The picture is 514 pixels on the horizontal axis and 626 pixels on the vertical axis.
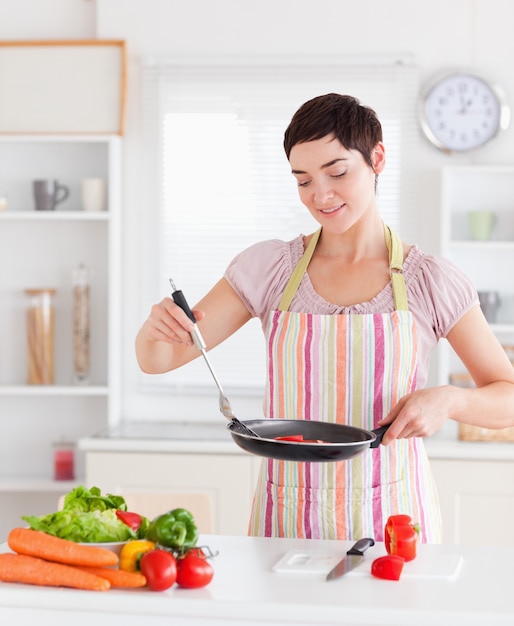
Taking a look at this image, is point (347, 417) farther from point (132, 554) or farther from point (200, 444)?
point (200, 444)

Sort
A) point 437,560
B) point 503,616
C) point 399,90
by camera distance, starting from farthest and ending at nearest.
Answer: point 399,90 < point 437,560 < point 503,616

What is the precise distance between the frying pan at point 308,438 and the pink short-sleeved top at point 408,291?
28 centimetres

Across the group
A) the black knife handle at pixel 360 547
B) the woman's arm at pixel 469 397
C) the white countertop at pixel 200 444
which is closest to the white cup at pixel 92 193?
the white countertop at pixel 200 444

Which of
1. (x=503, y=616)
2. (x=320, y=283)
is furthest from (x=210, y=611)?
(x=320, y=283)

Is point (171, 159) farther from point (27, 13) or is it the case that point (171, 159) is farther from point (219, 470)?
point (219, 470)

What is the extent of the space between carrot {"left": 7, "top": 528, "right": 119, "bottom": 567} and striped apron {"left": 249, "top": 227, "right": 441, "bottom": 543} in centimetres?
53

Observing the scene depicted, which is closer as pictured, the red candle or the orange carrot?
the orange carrot

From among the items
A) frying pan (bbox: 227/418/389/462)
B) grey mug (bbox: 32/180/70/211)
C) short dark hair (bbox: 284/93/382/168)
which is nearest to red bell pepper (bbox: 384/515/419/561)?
frying pan (bbox: 227/418/389/462)

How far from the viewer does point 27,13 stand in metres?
3.94

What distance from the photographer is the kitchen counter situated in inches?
54.9

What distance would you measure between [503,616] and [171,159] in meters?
2.77

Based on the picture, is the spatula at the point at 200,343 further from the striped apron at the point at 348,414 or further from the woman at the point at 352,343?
the striped apron at the point at 348,414

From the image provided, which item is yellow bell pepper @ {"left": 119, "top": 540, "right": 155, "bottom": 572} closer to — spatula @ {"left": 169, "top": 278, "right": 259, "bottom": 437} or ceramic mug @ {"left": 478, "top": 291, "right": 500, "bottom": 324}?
spatula @ {"left": 169, "top": 278, "right": 259, "bottom": 437}

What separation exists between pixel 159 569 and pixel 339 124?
941 mm
